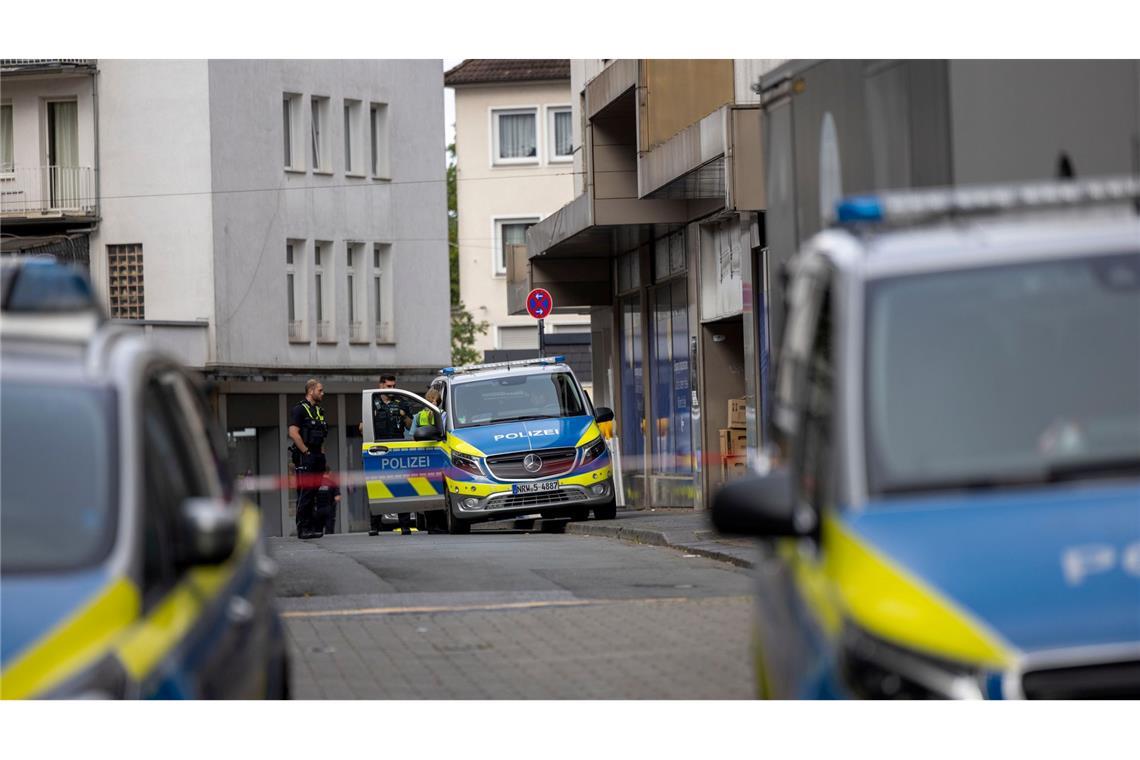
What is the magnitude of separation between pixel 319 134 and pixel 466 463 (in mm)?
25486

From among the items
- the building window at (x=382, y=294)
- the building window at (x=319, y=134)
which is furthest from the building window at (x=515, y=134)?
the building window at (x=319, y=134)

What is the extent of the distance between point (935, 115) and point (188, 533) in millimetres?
4892

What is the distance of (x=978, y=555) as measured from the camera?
187 inches

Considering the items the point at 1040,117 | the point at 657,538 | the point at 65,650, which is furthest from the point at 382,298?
the point at 65,650

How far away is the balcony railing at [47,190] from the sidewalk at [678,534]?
2314 cm

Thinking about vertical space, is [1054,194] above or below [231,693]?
above

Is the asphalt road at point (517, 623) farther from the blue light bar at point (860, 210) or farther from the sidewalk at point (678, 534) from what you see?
the blue light bar at point (860, 210)

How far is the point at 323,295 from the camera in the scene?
49.1m

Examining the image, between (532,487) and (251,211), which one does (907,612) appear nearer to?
(532,487)

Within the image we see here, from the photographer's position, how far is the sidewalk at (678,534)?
1762cm

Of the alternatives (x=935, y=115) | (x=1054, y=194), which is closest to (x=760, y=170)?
(x=935, y=115)

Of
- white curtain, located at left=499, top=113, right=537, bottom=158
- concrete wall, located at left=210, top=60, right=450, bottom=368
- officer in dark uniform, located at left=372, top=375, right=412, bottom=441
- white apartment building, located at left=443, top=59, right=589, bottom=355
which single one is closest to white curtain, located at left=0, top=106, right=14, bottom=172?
concrete wall, located at left=210, top=60, right=450, bottom=368
